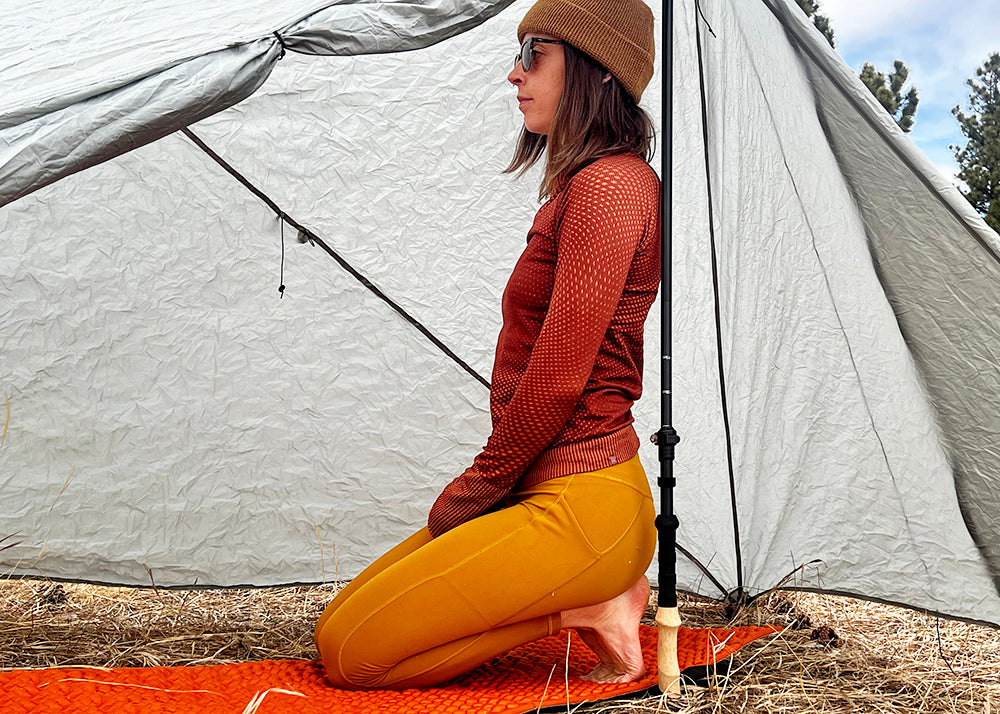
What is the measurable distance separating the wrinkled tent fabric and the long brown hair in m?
0.49

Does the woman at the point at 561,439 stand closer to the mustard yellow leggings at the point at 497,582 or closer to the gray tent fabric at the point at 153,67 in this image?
the mustard yellow leggings at the point at 497,582

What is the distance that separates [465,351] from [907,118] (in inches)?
370

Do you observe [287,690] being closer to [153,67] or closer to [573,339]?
[573,339]

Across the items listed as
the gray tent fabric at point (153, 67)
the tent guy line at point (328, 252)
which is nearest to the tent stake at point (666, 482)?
the gray tent fabric at point (153, 67)

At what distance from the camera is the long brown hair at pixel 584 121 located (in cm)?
166

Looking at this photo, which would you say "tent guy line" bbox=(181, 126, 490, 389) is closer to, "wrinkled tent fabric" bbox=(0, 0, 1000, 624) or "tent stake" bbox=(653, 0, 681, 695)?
"wrinkled tent fabric" bbox=(0, 0, 1000, 624)

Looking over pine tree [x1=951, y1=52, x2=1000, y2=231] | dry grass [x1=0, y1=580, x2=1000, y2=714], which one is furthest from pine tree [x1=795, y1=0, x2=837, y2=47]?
dry grass [x1=0, y1=580, x2=1000, y2=714]

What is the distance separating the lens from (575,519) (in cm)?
160

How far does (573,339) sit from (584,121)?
0.37 metres

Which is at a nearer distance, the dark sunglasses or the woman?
the woman

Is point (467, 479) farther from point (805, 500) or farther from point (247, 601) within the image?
point (247, 601)

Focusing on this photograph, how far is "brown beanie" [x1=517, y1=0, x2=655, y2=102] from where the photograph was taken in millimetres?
1648

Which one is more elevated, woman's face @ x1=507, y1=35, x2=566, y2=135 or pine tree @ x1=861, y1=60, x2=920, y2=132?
pine tree @ x1=861, y1=60, x2=920, y2=132

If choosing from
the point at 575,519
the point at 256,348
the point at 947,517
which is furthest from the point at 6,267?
the point at 947,517
